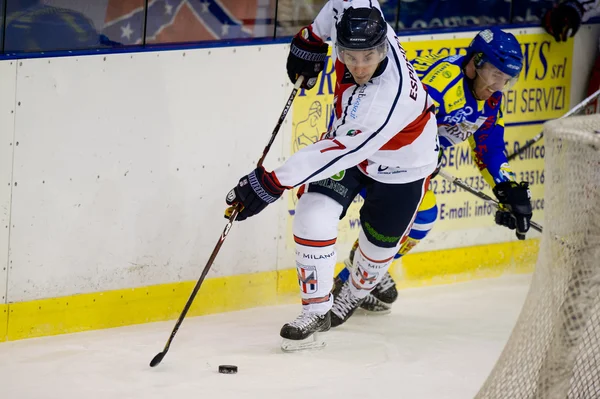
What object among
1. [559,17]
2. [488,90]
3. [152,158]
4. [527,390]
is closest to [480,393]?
[527,390]

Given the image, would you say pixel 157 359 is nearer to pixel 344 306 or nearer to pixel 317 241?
pixel 317 241

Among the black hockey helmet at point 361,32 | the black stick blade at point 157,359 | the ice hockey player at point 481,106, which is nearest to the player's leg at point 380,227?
the ice hockey player at point 481,106

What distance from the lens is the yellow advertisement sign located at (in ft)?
18.1

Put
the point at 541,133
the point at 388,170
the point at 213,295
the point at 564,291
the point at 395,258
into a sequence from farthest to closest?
the point at 541,133 → the point at 395,258 → the point at 213,295 → the point at 388,170 → the point at 564,291

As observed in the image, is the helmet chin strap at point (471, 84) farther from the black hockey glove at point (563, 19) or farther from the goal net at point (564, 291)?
the black hockey glove at point (563, 19)

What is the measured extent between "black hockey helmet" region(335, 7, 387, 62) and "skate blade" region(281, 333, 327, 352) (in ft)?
3.74

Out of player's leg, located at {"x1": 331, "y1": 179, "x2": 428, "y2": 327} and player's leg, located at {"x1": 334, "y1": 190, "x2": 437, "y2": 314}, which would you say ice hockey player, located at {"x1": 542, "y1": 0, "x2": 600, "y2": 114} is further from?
player's leg, located at {"x1": 331, "y1": 179, "x2": 428, "y2": 327}

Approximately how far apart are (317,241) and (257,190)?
423 millimetres

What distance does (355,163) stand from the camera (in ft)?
13.2

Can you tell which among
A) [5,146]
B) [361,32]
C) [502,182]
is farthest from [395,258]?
[5,146]

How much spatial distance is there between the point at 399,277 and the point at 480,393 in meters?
2.03

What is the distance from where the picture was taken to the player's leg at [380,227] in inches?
174

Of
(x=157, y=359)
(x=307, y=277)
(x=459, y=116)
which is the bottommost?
(x=157, y=359)

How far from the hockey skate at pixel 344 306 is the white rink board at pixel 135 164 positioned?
41 cm
